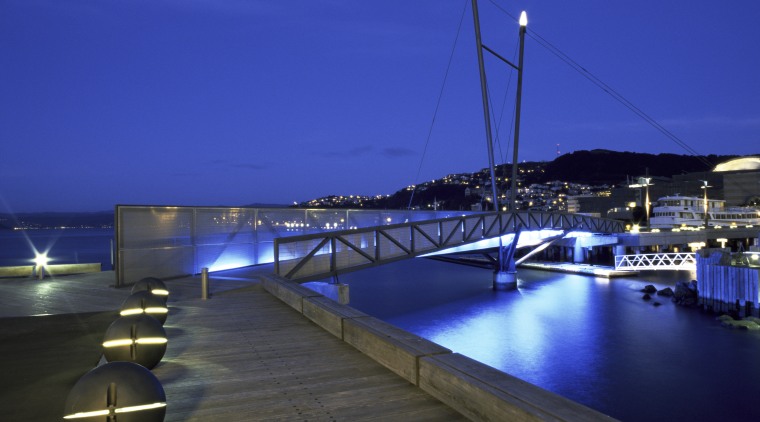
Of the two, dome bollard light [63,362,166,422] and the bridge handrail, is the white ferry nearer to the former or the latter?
the bridge handrail

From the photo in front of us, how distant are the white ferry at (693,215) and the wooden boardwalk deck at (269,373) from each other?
115 metres

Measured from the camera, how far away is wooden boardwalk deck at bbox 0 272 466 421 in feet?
18.4

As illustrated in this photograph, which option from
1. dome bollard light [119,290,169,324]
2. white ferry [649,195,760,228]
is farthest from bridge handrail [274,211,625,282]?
white ferry [649,195,760,228]

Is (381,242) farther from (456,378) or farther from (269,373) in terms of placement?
(456,378)

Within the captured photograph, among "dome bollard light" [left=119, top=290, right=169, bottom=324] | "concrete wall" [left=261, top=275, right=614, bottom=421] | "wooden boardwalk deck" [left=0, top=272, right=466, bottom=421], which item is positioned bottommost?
"wooden boardwalk deck" [left=0, top=272, right=466, bottom=421]

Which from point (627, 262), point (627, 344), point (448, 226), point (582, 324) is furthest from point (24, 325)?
point (627, 262)

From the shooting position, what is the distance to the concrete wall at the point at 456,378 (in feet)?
14.6

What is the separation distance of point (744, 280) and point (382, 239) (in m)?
25.5

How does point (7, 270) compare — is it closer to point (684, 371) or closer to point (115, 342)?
point (115, 342)

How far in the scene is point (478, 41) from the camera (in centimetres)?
4297

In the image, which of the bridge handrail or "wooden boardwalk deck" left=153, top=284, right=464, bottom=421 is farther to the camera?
the bridge handrail

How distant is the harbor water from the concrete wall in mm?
17129

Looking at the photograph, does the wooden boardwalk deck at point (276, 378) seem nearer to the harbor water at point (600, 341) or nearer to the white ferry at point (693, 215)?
the harbor water at point (600, 341)

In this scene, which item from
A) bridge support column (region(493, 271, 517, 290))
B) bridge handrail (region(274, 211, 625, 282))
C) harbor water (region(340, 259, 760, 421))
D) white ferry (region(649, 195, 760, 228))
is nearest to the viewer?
bridge handrail (region(274, 211, 625, 282))
